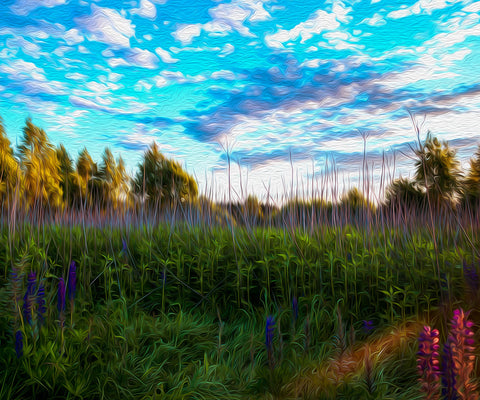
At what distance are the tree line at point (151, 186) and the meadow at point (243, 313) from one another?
13 centimetres

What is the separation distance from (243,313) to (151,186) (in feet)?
31.7

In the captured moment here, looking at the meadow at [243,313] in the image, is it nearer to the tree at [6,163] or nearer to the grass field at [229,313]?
the grass field at [229,313]

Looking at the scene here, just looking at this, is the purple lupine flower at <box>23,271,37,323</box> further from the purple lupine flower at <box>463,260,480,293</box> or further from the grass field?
the purple lupine flower at <box>463,260,480,293</box>

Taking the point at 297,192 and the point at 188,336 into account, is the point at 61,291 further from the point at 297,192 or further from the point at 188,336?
the point at 297,192

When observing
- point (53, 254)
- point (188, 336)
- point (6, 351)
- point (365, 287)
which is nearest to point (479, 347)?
point (365, 287)

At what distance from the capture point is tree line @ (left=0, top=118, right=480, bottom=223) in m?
4.53

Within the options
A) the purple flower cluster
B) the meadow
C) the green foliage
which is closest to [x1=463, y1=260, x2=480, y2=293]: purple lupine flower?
the meadow

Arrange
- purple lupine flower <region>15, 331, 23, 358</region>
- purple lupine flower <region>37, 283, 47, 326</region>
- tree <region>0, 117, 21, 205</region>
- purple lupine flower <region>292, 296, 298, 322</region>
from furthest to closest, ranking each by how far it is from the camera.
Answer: tree <region>0, 117, 21, 205</region> → purple lupine flower <region>292, 296, 298, 322</region> → purple lupine flower <region>37, 283, 47, 326</region> → purple lupine flower <region>15, 331, 23, 358</region>

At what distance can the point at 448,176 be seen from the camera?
11.6 m

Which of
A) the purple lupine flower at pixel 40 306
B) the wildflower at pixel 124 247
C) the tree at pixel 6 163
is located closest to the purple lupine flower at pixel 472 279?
the wildflower at pixel 124 247

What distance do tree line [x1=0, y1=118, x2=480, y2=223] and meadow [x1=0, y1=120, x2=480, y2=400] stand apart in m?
0.13

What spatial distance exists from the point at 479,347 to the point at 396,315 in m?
0.65

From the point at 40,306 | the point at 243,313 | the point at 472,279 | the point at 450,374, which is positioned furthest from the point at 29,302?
the point at 472,279

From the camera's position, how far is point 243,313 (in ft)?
12.4
